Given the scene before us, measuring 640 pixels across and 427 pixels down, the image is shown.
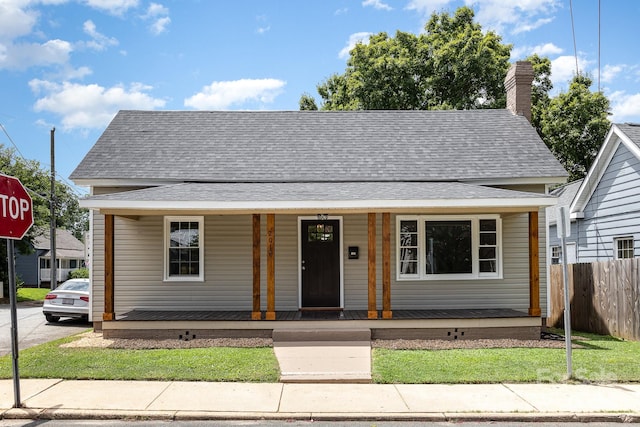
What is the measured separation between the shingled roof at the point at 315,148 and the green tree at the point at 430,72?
12.8 m

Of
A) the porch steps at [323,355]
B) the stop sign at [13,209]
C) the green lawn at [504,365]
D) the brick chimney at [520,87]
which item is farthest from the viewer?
the brick chimney at [520,87]

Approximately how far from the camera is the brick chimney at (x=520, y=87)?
15.6 meters

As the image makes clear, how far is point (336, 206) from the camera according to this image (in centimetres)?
1080

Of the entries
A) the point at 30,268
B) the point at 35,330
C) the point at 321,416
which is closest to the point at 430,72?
the point at 35,330

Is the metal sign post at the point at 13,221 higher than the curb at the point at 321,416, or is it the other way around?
the metal sign post at the point at 13,221

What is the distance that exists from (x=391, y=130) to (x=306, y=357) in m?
7.66

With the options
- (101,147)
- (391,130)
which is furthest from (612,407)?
(101,147)

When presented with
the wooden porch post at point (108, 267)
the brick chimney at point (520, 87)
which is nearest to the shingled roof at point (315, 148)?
the brick chimney at point (520, 87)

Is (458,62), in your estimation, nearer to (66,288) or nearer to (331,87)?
(331,87)

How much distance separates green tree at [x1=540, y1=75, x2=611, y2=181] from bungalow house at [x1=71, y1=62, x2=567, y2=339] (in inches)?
617

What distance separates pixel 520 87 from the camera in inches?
620

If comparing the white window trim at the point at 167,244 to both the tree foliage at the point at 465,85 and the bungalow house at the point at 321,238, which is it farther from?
the tree foliage at the point at 465,85

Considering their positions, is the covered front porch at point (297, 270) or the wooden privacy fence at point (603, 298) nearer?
the wooden privacy fence at point (603, 298)

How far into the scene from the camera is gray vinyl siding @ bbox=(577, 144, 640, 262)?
13802 millimetres
